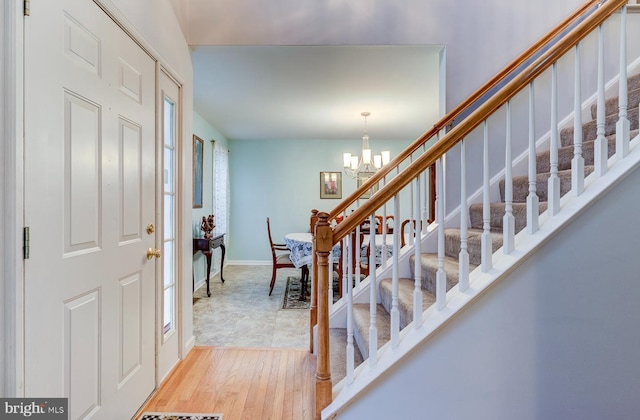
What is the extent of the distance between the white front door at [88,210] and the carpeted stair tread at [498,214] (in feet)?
6.45

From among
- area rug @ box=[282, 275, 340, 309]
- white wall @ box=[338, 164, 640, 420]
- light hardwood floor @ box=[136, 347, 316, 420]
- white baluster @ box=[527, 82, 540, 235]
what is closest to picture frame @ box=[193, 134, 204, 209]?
area rug @ box=[282, 275, 340, 309]

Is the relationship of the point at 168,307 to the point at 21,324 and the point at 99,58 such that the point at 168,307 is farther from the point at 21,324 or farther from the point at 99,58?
the point at 99,58

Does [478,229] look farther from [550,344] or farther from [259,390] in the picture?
[259,390]

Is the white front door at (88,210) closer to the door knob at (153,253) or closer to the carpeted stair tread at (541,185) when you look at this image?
the door knob at (153,253)

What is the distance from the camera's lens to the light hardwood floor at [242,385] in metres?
1.82

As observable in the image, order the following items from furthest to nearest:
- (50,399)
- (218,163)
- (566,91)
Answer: (218,163), (566,91), (50,399)

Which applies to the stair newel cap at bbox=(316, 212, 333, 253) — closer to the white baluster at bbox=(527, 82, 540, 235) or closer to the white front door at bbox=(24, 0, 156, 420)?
the white baluster at bbox=(527, 82, 540, 235)

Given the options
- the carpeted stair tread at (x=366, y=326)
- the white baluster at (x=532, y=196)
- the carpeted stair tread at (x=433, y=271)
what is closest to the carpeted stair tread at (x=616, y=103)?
the white baluster at (x=532, y=196)

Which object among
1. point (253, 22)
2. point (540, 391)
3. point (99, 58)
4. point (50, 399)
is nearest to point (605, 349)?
point (540, 391)

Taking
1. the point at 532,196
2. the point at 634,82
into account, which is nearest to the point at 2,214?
the point at 532,196

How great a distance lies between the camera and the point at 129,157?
1695 millimetres

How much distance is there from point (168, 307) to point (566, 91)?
3.29 metres

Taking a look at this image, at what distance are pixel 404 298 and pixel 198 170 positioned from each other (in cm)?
358

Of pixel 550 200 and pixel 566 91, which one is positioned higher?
pixel 566 91
